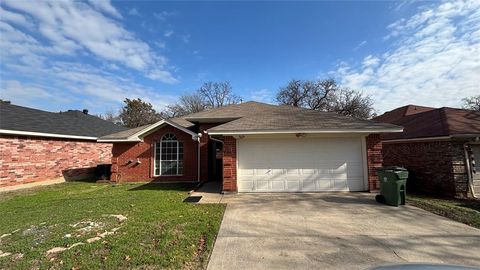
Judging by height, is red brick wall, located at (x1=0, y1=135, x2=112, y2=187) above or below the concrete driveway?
above

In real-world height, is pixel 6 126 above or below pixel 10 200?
above

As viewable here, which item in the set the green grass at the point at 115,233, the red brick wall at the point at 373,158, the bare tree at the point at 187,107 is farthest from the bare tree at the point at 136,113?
the red brick wall at the point at 373,158

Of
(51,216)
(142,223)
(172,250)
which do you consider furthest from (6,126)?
(172,250)

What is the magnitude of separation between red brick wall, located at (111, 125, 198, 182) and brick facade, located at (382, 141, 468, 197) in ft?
34.8

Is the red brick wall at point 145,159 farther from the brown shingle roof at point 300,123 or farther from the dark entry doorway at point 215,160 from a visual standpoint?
the brown shingle roof at point 300,123

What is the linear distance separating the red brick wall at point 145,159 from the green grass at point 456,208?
10.1 meters

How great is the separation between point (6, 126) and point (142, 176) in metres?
6.90

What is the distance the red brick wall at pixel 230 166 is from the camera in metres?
10.5

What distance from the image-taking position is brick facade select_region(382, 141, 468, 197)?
413 inches

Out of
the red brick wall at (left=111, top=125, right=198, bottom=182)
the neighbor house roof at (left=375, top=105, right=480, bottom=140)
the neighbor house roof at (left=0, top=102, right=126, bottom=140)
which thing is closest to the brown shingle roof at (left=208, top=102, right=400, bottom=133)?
the neighbor house roof at (left=375, top=105, right=480, bottom=140)

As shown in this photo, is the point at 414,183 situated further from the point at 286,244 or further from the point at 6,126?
the point at 6,126

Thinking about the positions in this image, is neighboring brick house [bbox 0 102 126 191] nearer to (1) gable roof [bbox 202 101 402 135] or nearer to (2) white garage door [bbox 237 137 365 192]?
(1) gable roof [bbox 202 101 402 135]

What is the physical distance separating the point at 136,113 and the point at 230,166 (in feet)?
125

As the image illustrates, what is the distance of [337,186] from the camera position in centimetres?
1048
